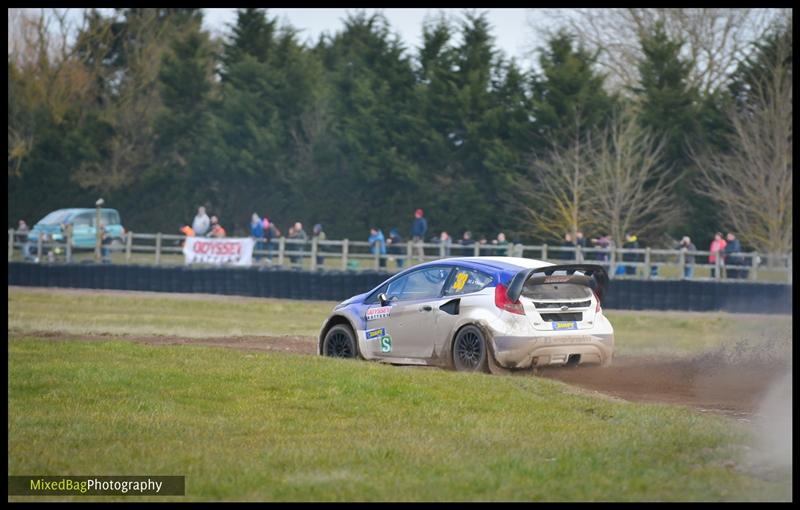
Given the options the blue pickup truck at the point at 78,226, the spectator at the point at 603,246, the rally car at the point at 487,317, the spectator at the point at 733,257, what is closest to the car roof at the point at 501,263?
the rally car at the point at 487,317

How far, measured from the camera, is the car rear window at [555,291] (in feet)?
45.3

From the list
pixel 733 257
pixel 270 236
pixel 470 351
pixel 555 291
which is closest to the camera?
pixel 470 351

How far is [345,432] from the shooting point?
32.4ft

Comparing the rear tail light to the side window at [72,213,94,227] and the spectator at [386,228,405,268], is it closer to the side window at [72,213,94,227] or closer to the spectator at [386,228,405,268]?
the spectator at [386,228,405,268]

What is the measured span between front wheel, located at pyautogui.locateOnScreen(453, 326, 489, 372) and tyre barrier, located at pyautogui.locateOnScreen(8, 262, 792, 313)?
48.9 ft

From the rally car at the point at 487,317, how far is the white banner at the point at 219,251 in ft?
74.8

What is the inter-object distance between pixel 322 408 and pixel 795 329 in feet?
15.0

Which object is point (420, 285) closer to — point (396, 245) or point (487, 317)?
point (487, 317)

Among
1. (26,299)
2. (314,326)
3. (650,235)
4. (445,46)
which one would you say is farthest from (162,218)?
(314,326)

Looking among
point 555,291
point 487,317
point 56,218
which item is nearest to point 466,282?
point 487,317

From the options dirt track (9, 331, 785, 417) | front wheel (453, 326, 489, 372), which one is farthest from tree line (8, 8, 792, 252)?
front wheel (453, 326, 489, 372)

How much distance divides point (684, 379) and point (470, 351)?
266 centimetres

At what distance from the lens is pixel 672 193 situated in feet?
148

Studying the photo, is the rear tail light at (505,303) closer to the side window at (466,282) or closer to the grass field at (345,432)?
the side window at (466,282)
